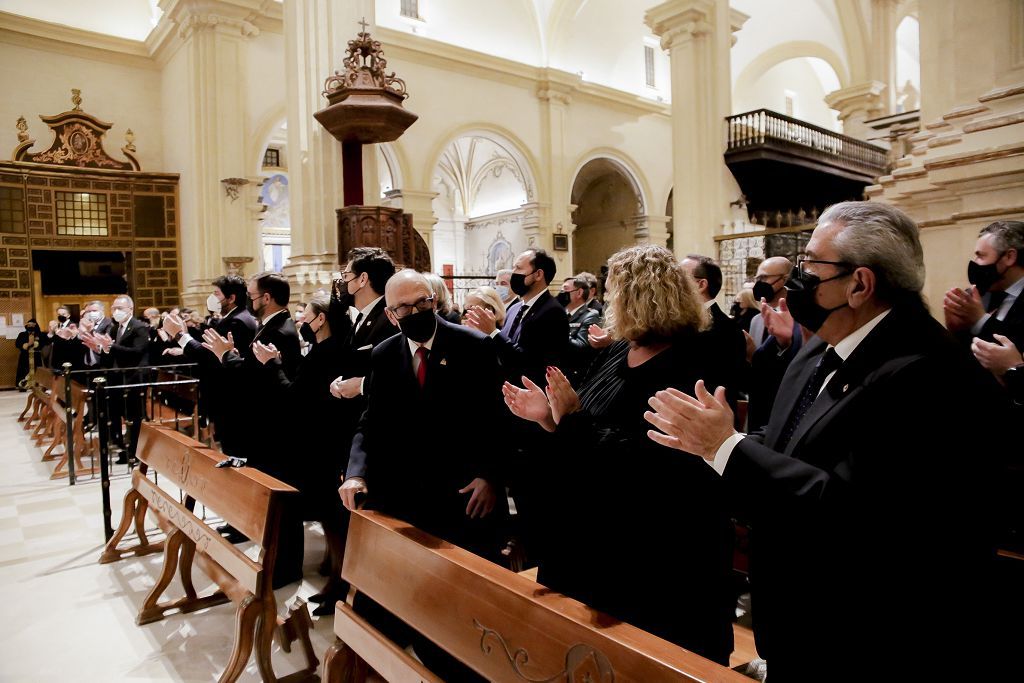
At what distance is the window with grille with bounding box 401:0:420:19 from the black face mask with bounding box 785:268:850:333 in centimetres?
1575

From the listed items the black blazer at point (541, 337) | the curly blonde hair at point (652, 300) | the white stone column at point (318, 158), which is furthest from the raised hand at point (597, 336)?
the white stone column at point (318, 158)

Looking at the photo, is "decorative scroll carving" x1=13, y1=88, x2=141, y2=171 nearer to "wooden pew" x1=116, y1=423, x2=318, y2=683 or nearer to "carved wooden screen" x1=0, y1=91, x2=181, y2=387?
"carved wooden screen" x1=0, y1=91, x2=181, y2=387

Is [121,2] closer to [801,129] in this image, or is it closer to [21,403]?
[21,403]

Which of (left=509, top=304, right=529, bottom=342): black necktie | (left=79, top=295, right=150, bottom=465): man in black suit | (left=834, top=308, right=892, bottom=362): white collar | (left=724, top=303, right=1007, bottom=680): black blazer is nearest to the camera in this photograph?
(left=724, top=303, right=1007, bottom=680): black blazer

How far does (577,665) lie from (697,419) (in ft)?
1.93

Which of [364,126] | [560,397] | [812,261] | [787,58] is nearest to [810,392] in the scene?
[812,261]

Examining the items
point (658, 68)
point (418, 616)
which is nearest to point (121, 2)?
point (658, 68)

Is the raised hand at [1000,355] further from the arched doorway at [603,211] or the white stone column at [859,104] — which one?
the white stone column at [859,104]

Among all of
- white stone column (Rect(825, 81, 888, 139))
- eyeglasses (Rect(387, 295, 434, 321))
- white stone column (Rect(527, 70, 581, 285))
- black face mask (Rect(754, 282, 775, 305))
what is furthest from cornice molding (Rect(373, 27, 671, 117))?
eyeglasses (Rect(387, 295, 434, 321))

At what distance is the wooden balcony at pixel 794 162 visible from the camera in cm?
1311

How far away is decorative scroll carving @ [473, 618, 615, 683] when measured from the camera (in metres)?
1.36

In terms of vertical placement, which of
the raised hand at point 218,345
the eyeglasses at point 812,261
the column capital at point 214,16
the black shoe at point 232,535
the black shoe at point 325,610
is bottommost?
the black shoe at point 325,610

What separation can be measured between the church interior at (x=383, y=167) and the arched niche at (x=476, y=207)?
107 millimetres

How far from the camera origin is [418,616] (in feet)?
6.25
